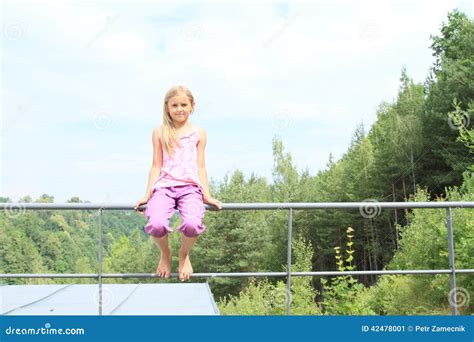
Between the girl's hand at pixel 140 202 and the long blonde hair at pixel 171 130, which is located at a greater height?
the long blonde hair at pixel 171 130

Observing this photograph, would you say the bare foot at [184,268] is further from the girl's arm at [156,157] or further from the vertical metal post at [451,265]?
the vertical metal post at [451,265]

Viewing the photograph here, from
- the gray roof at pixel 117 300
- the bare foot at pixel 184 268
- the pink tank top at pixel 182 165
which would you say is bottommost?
the gray roof at pixel 117 300

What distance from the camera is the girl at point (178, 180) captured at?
327cm

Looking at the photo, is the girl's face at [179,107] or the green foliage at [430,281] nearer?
the girl's face at [179,107]

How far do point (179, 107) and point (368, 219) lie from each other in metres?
35.9

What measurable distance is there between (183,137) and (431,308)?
14508mm

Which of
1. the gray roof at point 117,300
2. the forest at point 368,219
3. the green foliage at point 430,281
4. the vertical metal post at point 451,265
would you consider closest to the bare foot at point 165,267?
the vertical metal post at point 451,265


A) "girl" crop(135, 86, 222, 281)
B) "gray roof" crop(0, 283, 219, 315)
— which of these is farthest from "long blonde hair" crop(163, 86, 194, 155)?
"gray roof" crop(0, 283, 219, 315)

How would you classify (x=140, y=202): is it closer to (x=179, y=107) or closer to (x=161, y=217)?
(x=161, y=217)

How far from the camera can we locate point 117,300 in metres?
7.71

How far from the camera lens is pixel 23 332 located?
3.09 m

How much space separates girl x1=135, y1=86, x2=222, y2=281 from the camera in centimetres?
327

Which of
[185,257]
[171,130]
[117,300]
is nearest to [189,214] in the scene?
[185,257]

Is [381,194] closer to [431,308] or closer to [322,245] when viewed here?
[322,245]
